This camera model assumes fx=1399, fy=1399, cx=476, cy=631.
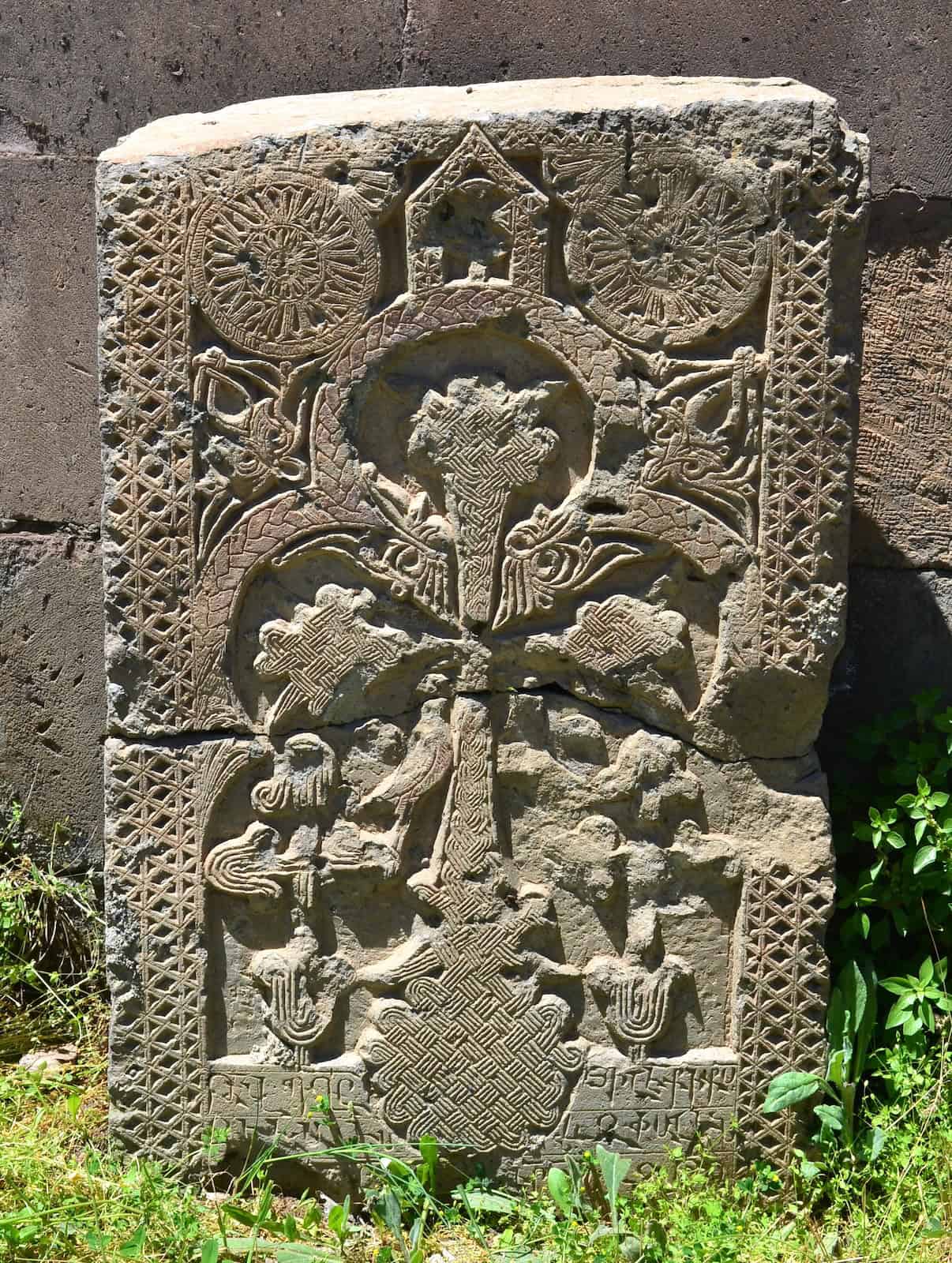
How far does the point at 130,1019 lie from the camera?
9.52 ft

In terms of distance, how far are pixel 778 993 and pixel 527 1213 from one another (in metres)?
0.68

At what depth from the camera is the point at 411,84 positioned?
3.42 meters

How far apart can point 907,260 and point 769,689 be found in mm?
1293

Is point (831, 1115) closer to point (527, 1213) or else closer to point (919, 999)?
point (919, 999)

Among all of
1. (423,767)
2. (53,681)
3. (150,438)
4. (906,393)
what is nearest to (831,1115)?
(423,767)

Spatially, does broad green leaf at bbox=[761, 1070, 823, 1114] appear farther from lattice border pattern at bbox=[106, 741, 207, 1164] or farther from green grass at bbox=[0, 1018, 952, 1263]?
lattice border pattern at bbox=[106, 741, 207, 1164]

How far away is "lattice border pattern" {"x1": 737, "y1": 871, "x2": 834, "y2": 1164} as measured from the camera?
2885 mm

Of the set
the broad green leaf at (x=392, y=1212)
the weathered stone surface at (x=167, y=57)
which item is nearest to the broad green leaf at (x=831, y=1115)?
the broad green leaf at (x=392, y=1212)

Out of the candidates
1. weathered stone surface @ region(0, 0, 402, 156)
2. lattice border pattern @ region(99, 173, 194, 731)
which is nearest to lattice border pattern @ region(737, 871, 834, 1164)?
lattice border pattern @ region(99, 173, 194, 731)

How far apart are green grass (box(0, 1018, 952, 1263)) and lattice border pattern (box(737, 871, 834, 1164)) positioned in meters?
0.10

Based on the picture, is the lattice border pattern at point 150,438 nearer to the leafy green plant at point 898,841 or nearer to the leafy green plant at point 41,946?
the leafy green plant at point 41,946

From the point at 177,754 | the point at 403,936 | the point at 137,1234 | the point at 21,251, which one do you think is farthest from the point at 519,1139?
the point at 21,251

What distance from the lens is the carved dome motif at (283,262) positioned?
2.68m

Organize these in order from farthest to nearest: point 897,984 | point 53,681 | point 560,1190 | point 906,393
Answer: point 53,681, point 906,393, point 897,984, point 560,1190
